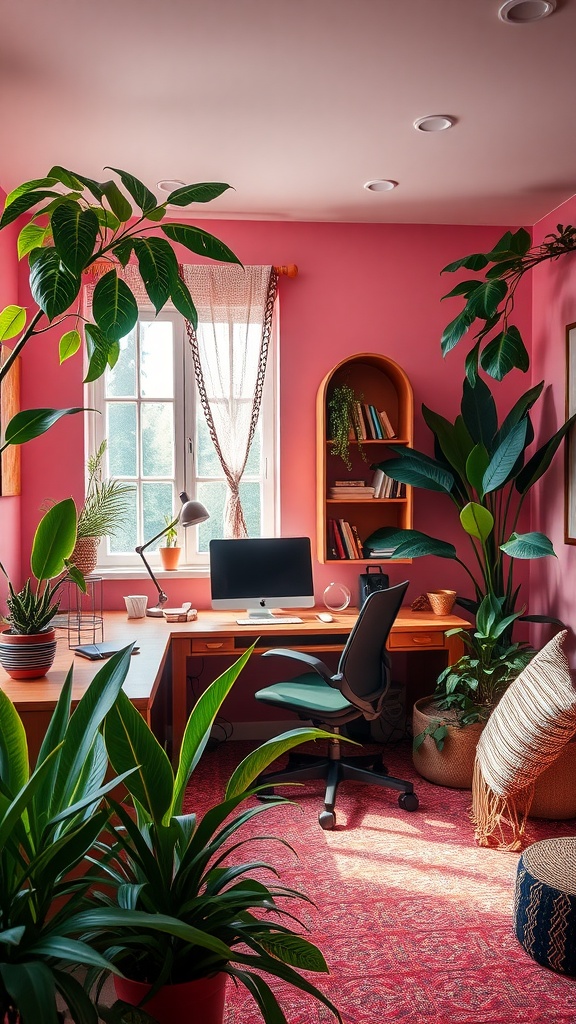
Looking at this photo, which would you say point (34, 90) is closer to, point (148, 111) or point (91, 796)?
point (148, 111)

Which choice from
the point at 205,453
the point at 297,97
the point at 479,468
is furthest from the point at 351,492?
the point at 297,97

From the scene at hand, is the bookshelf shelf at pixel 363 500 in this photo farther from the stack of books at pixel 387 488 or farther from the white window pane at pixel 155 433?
the white window pane at pixel 155 433

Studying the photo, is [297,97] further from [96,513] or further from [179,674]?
[179,674]

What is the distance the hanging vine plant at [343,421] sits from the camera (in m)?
4.16

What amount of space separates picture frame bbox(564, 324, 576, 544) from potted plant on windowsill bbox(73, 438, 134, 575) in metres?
2.12

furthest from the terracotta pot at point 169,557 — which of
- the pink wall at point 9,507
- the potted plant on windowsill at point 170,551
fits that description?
the pink wall at point 9,507

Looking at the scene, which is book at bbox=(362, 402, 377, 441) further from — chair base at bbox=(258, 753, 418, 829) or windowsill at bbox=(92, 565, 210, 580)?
chair base at bbox=(258, 753, 418, 829)

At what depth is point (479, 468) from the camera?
3.85m

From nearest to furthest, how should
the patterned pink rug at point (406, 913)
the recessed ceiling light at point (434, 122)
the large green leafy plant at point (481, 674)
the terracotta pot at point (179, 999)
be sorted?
the terracotta pot at point (179, 999), the patterned pink rug at point (406, 913), the recessed ceiling light at point (434, 122), the large green leafy plant at point (481, 674)

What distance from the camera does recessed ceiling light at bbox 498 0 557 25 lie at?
2363 mm

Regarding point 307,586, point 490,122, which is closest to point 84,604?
point 307,586

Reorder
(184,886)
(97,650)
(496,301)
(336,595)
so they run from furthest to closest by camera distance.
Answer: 1. (336,595)
2. (496,301)
3. (97,650)
4. (184,886)

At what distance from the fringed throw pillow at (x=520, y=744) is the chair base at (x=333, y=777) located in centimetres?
30

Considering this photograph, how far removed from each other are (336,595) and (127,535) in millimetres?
1173
